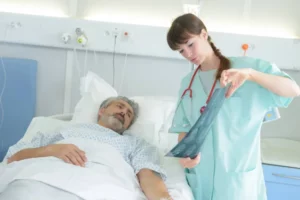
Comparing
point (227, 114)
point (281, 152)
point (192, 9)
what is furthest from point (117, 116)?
point (281, 152)

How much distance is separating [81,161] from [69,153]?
65 mm

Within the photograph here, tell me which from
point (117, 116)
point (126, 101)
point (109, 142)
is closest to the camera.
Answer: point (109, 142)

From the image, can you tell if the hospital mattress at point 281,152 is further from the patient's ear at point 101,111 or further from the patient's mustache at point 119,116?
the patient's ear at point 101,111

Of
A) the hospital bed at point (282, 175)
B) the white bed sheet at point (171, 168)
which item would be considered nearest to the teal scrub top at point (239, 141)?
the white bed sheet at point (171, 168)

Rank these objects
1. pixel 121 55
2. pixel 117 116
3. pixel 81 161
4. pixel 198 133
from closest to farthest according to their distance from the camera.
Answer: pixel 198 133 → pixel 81 161 → pixel 117 116 → pixel 121 55

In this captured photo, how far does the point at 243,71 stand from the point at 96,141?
79 centimetres

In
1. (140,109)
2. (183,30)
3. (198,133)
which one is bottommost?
(140,109)

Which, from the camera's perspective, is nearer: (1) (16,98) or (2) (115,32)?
(2) (115,32)

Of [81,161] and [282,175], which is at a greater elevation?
[81,161]

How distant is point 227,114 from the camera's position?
5.29 ft

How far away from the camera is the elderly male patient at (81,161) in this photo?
139cm

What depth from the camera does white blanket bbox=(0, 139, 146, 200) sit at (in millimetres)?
1410

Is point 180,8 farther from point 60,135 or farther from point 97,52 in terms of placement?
point 60,135

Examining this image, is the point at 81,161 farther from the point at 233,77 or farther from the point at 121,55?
the point at 121,55
